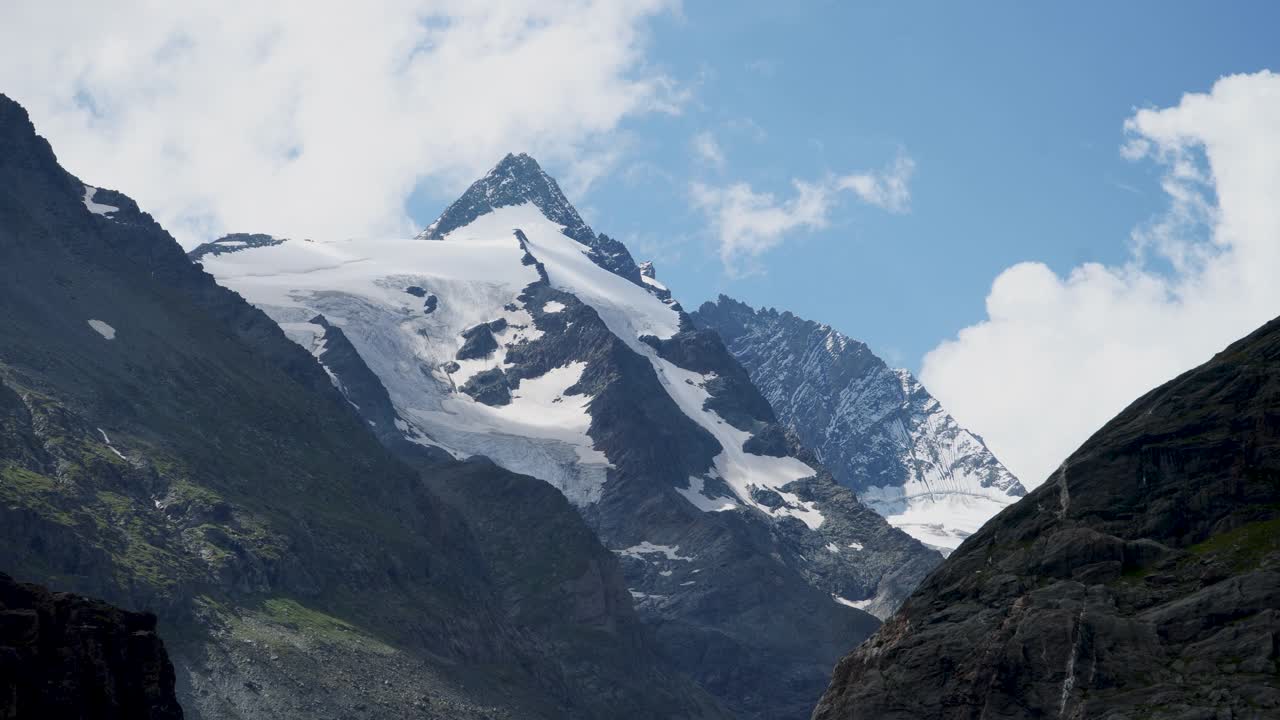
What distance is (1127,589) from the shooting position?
105 m

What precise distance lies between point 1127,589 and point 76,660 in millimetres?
62460

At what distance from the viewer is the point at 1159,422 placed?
123m

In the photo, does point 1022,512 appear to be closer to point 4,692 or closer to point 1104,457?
point 1104,457

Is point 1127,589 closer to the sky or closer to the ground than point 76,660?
closer to the sky

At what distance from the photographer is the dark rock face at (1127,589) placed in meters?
95.1

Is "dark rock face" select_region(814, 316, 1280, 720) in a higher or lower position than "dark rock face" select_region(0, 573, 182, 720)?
higher

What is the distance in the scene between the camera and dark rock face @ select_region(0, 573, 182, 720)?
76.6m

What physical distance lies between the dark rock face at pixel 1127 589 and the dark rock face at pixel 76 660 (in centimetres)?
4690

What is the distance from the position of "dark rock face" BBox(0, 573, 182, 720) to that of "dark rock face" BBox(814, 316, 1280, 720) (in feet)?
154

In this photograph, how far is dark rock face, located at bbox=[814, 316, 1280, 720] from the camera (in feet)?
312

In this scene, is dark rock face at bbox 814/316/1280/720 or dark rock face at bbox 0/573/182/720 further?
dark rock face at bbox 814/316/1280/720

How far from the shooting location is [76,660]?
79.6 m

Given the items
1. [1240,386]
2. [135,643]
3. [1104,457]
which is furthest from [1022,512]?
[135,643]

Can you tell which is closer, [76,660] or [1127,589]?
[76,660]
